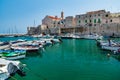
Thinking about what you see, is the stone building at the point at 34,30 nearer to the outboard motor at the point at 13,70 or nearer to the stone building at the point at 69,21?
the stone building at the point at 69,21

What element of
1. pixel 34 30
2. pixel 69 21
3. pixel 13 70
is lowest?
pixel 13 70

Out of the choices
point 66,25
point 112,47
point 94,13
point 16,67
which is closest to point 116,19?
point 94,13

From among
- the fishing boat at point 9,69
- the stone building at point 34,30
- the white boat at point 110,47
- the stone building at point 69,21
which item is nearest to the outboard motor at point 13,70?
the fishing boat at point 9,69

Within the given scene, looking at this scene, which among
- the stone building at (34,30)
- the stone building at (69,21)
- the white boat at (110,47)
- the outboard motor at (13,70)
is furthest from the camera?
the stone building at (34,30)

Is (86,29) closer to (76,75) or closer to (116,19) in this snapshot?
(116,19)

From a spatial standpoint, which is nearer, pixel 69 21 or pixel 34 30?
pixel 69 21

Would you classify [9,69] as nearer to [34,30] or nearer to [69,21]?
[69,21]

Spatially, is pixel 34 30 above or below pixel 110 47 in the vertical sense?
above

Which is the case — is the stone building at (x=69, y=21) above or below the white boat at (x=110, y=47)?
above

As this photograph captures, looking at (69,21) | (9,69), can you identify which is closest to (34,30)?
(69,21)

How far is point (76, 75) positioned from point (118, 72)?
13.7 feet

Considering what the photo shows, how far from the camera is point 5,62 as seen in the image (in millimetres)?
15570

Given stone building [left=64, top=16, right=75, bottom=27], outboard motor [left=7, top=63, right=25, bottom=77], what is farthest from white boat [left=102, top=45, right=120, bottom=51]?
stone building [left=64, top=16, right=75, bottom=27]

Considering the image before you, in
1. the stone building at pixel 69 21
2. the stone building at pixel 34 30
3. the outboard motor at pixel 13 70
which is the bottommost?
the outboard motor at pixel 13 70
